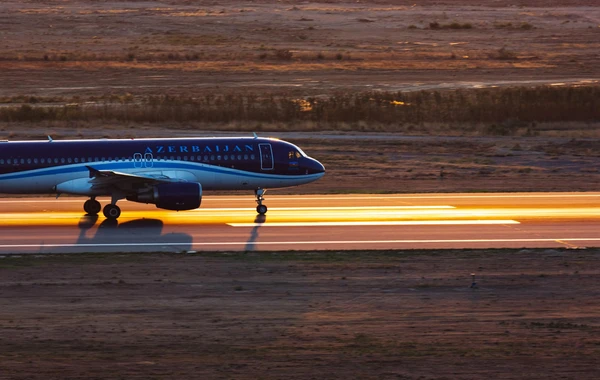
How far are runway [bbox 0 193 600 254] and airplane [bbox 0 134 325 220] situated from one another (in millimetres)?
1095

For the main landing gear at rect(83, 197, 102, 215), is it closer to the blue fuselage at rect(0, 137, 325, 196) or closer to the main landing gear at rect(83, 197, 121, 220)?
the main landing gear at rect(83, 197, 121, 220)

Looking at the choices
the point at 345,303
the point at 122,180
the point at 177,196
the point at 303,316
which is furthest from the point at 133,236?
the point at 303,316

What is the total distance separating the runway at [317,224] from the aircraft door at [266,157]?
189 cm

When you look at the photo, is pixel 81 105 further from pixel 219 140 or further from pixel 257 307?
pixel 257 307

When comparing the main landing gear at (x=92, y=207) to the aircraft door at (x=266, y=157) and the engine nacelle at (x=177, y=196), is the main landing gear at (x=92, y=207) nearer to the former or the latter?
the engine nacelle at (x=177, y=196)

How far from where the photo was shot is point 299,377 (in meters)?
20.6

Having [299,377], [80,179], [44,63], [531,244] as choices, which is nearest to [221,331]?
[299,377]

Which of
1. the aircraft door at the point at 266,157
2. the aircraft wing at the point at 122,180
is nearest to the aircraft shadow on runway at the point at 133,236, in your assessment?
the aircraft wing at the point at 122,180

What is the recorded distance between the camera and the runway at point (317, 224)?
35438 mm

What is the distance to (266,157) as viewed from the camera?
42.2m

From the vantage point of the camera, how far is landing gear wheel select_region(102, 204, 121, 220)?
40.5 meters

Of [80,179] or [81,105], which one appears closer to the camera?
[80,179]

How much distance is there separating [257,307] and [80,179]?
16540 mm

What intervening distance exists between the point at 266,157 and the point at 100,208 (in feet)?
23.4
